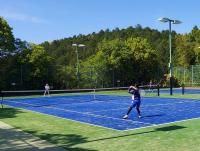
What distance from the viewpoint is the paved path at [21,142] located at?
1080 centimetres

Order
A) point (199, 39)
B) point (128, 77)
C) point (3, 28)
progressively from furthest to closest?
point (199, 39)
point (128, 77)
point (3, 28)

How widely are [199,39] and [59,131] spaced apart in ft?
211

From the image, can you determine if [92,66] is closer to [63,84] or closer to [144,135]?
[63,84]

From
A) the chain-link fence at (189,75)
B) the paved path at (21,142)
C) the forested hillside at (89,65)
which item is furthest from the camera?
the chain-link fence at (189,75)

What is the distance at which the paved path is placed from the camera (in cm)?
1080

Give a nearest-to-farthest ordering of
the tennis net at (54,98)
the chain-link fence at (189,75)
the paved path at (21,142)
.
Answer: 1. the paved path at (21,142)
2. the tennis net at (54,98)
3. the chain-link fence at (189,75)

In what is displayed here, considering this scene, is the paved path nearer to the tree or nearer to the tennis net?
the tennis net

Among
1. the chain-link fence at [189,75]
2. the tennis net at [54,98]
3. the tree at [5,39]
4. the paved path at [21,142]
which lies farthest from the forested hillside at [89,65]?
the paved path at [21,142]

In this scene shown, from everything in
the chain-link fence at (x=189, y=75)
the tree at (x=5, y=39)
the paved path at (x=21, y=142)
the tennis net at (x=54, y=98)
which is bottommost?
the paved path at (x=21, y=142)

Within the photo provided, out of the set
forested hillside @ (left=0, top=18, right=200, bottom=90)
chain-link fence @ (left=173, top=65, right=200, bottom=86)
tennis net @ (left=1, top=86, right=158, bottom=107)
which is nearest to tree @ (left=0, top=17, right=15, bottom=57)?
forested hillside @ (left=0, top=18, right=200, bottom=90)

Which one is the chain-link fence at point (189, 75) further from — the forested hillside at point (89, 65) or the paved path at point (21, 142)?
the paved path at point (21, 142)

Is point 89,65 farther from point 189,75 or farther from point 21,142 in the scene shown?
point 21,142

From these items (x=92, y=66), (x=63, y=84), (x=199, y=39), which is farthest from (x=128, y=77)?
(x=199, y=39)

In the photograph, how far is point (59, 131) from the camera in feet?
46.2
